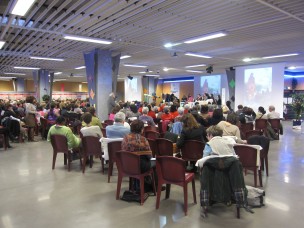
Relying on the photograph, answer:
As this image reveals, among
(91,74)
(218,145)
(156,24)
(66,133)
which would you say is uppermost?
(156,24)

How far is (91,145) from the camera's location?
517 centimetres

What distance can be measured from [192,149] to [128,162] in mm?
1386

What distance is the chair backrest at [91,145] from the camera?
16.7 feet

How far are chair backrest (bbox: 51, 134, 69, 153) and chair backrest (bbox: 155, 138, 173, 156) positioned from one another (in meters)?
1.95

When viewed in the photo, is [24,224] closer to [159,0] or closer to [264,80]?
[159,0]

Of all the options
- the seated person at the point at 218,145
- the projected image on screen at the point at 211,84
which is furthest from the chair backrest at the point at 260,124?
the projected image on screen at the point at 211,84

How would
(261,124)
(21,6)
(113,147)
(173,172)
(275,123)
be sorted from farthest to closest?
1. (275,123)
2. (261,124)
3. (21,6)
4. (113,147)
5. (173,172)

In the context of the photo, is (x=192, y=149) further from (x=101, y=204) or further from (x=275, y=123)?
(x=275, y=123)

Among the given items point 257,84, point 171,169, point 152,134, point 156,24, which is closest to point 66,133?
point 152,134

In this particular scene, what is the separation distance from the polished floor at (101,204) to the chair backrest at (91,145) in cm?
45

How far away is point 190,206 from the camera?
12.0 feet

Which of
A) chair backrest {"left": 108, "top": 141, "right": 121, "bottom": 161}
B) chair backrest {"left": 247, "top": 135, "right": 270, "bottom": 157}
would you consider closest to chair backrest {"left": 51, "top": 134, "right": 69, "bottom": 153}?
chair backrest {"left": 108, "top": 141, "right": 121, "bottom": 161}

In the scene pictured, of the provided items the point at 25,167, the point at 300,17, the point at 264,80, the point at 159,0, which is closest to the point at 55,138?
the point at 25,167

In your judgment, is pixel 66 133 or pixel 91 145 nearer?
pixel 91 145
